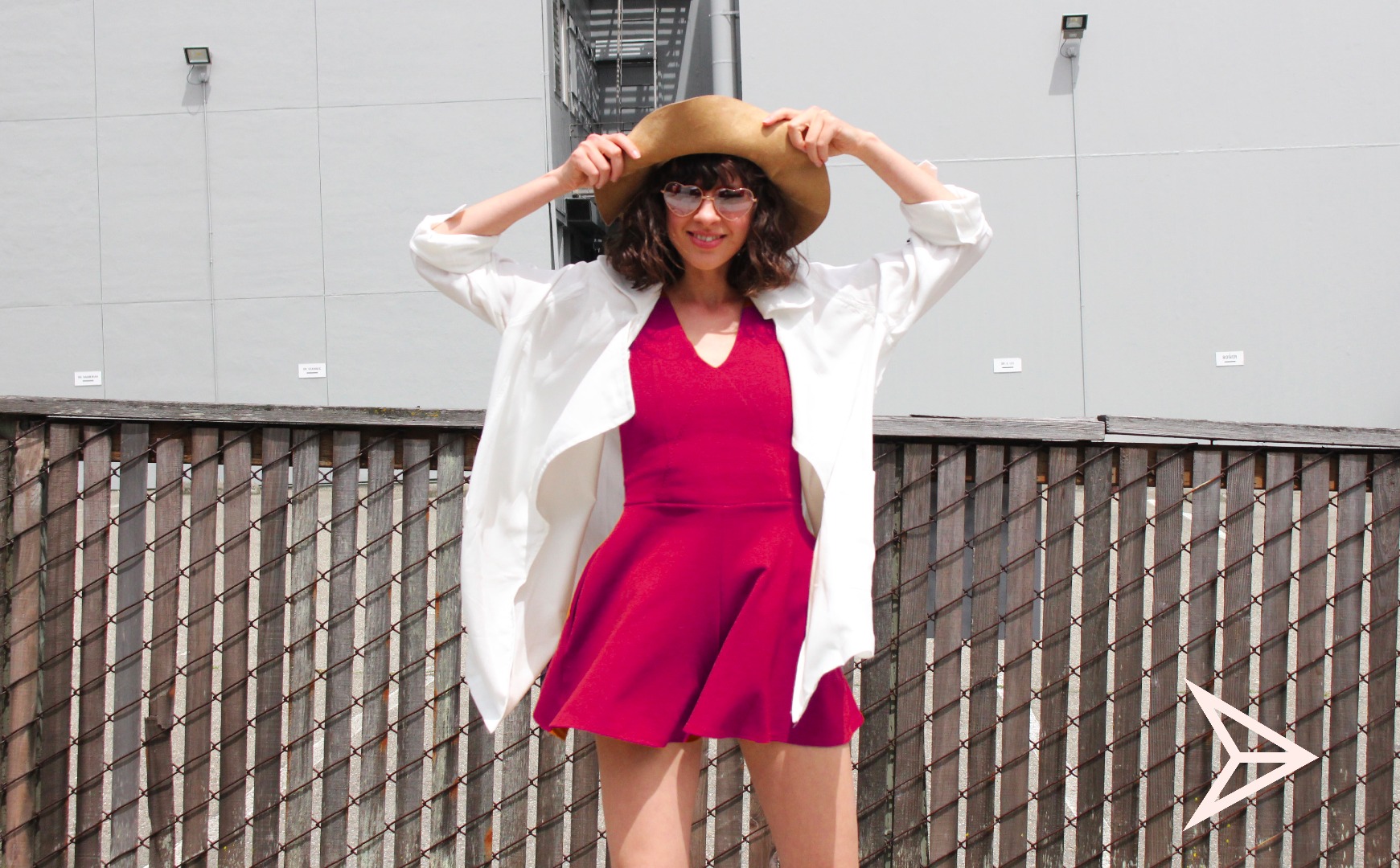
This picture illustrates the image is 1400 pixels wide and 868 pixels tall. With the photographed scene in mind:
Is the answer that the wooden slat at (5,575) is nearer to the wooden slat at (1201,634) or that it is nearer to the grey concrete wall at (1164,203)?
the wooden slat at (1201,634)

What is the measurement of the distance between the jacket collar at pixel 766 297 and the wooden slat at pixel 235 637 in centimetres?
114

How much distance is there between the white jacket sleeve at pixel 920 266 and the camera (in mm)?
1637

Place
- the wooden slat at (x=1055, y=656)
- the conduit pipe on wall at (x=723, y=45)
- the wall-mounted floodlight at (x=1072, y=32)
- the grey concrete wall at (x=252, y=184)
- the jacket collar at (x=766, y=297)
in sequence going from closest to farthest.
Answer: the jacket collar at (x=766, y=297) → the wooden slat at (x=1055, y=656) → the wall-mounted floodlight at (x=1072, y=32) → the conduit pipe on wall at (x=723, y=45) → the grey concrete wall at (x=252, y=184)

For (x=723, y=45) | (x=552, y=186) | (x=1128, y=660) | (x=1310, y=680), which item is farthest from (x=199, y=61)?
(x=1310, y=680)

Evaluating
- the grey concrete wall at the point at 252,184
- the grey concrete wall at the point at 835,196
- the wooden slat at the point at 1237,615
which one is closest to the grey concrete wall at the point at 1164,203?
the grey concrete wall at the point at 835,196

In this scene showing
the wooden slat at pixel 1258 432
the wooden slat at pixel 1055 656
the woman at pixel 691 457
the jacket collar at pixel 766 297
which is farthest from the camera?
the wooden slat at pixel 1055 656

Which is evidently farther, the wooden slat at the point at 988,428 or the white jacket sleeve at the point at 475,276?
the wooden slat at the point at 988,428

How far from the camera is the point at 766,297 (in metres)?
1.66

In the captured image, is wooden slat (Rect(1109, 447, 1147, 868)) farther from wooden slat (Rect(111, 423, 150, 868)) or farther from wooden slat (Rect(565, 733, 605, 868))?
wooden slat (Rect(111, 423, 150, 868))

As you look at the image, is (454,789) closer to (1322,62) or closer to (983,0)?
(983,0)

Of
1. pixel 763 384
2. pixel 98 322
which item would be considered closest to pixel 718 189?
pixel 763 384

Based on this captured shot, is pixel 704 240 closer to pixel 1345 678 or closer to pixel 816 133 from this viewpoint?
pixel 816 133

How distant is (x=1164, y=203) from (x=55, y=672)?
8.59 metres

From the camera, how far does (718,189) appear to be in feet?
5.19
